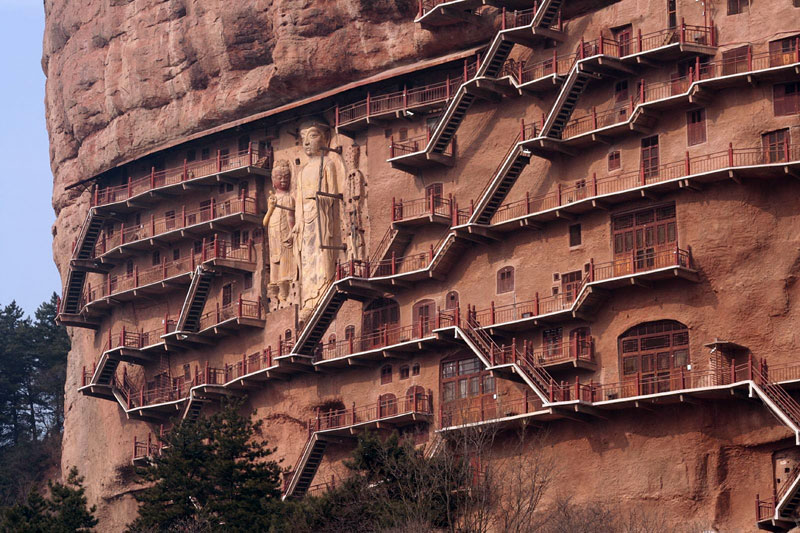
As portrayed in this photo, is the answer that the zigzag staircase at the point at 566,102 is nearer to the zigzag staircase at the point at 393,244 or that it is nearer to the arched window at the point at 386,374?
A: the zigzag staircase at the point at 393,244

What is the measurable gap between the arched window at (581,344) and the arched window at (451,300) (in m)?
6.02

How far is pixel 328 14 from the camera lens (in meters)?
74.2

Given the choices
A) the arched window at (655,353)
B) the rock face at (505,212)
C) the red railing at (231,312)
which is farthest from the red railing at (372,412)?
the arched window at (655,353)

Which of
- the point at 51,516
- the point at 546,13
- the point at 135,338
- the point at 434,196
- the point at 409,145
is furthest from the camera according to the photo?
the point at 135,338

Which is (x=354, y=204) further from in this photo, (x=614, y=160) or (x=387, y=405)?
(x=614, y=160)

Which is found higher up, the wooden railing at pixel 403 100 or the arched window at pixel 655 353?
the wooden railing at pixel 403 100

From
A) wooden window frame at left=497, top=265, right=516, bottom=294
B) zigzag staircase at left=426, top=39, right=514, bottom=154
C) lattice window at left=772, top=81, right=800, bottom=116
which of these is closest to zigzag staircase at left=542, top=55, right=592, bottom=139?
zigzag staircase at left=426, top=39, right=514, bottom=154

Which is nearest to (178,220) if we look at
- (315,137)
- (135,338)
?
(135,338)

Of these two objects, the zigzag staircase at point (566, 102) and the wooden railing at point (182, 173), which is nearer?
the zigzag staircase at point (566, 102)

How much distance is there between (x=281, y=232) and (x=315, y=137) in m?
4.31

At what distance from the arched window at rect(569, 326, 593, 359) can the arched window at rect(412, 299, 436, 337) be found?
6622 mm

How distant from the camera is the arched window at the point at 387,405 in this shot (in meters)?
69.0

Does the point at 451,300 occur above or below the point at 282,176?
below

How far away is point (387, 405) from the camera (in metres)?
69.4
